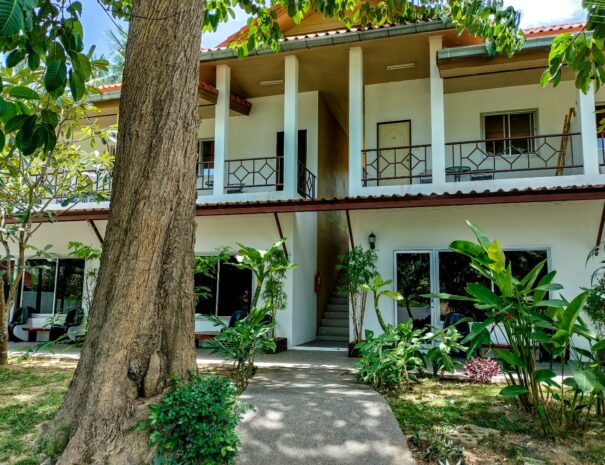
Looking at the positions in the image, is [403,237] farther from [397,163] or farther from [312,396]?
[312,396]

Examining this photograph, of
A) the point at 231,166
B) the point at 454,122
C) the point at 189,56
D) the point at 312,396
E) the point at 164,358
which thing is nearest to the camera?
the point at 164,358

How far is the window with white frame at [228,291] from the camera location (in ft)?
38.0

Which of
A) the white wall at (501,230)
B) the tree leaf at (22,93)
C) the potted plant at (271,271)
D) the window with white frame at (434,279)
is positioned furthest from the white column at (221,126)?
the tree leaf at (22,93)

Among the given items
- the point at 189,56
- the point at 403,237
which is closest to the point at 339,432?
the point at 189,56

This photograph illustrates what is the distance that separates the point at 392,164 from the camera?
11719mm

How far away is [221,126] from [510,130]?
288 inches

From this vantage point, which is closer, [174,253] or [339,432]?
[174,253]

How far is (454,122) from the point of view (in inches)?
458

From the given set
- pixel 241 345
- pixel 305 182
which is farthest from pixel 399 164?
pixel 241 345

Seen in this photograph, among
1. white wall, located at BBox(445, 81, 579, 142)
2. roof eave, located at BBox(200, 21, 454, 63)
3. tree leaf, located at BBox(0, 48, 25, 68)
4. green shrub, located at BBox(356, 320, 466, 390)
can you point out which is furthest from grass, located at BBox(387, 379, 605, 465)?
roof eave, located at BBox(200, 21, 454, 63)

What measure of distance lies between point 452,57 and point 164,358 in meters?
8.80

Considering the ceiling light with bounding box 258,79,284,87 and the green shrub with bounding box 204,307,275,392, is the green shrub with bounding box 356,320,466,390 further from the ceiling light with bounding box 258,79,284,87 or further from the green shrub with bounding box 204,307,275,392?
the ceiling light with bounding box 258,79,284,87

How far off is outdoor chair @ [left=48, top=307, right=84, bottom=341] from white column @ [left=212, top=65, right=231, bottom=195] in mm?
5086

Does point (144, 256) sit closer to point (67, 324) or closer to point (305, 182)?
point (305, 182)
